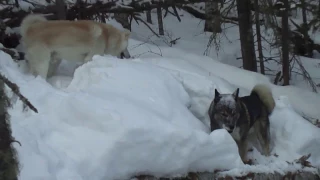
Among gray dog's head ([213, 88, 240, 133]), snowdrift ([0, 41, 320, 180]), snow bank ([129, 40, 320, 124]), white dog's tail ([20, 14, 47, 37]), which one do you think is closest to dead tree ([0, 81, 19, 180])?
snowdrift ([0, 41, 320, 180])

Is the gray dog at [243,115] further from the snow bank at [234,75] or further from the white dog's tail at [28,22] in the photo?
the white dog's tail at [28,22]

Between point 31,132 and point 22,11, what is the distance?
522 centimetres

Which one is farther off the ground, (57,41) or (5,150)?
(5,150)

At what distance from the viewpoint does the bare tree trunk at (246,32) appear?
42.5 ft

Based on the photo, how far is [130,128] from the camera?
6.69 metres

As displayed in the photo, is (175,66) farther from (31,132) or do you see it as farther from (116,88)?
(31,132)

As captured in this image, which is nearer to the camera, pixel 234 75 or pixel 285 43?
pixel 234 75

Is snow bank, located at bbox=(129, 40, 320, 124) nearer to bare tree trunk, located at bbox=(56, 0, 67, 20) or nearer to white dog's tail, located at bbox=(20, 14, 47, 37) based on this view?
bare tree trunk, located at bbox=(56, 0, 67, 20)

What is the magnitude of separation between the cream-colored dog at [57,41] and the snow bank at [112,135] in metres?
1.17

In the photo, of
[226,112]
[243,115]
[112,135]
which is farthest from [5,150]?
[243,115]

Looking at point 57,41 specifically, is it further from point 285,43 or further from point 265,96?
point 285,43

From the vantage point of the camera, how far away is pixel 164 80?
8453mm

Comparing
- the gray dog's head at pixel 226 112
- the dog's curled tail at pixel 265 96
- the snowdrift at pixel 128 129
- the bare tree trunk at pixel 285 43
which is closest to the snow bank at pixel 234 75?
the bare tree trunk at pixel 285 43

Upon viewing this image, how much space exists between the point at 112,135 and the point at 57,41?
3134 millimetres
